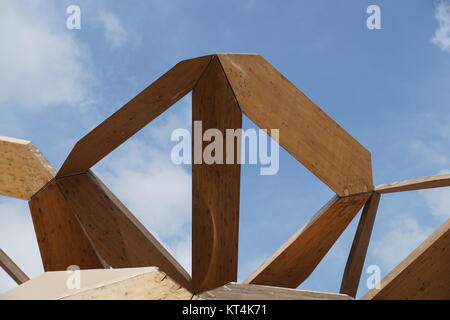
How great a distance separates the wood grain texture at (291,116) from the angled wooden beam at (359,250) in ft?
3.88

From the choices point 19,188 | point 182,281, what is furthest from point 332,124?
point 19,188

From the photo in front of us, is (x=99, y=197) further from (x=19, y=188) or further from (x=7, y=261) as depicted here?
(x=7, y=261)

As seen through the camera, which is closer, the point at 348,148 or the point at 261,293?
the point at 261,293

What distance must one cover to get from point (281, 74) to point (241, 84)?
740mm

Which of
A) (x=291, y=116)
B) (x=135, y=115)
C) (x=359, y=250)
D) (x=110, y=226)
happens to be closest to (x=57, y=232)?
(x=110, y=226)

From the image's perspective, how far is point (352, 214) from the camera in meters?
10.6

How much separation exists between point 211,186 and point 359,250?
137 inches

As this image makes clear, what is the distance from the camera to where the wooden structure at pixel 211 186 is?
8.91m

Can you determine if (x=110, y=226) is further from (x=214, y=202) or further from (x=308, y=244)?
(x=308, y=244)

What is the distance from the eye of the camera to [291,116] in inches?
352

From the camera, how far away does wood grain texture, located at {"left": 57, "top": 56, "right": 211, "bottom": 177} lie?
896 cm

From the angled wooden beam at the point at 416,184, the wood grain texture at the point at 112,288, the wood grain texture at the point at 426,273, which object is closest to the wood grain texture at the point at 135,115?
the angled wooden beam at the point at 416,184
